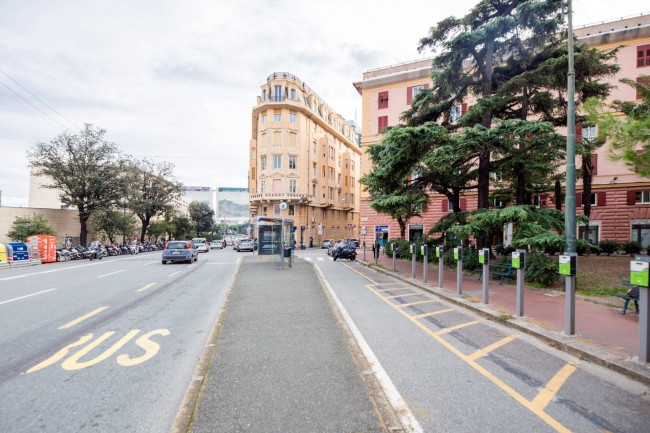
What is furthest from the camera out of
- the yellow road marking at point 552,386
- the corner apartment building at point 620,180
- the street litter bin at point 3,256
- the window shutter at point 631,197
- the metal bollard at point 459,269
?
the window shutter at point 631,197

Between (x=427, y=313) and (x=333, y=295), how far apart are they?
9.69 ft

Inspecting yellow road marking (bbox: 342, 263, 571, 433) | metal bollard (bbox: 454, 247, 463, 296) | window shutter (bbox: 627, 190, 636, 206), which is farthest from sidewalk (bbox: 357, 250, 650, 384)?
window shutter (bbox: 627, 190, 636, 206)

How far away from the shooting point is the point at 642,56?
26469 millimetres

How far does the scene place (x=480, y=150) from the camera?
493 inches

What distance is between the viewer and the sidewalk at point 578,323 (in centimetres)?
461

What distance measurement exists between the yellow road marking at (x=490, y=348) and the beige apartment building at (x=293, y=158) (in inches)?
1661

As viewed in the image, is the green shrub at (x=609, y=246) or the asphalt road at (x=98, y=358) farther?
the green shrub at (x=609, y=246)

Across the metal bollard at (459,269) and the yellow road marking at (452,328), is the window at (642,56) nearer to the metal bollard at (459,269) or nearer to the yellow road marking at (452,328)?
the metal bollard at (459,269)

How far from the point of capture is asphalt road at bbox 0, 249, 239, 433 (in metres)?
3.20

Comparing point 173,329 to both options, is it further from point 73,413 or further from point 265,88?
point 265,88

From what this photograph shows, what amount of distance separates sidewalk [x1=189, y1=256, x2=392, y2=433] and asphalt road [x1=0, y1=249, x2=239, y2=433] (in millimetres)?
439

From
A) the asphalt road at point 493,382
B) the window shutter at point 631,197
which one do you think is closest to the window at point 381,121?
the window shutter at point 631,197

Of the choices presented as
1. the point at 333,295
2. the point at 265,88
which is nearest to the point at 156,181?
the point at 265,88

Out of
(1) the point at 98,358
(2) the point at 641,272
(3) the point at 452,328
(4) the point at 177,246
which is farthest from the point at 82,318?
(4) the point at 177,246
